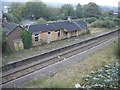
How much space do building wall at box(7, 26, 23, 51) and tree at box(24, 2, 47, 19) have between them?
75.0ft

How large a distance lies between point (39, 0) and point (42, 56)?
30.5 m

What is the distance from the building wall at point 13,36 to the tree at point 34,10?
22.9 metres

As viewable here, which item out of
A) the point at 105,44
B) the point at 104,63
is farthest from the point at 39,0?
the point at 104,63

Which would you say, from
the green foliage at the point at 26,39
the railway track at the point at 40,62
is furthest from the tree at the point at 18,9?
the railway track at the point at 40,62

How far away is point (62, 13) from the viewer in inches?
1917

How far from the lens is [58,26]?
29.2 metres

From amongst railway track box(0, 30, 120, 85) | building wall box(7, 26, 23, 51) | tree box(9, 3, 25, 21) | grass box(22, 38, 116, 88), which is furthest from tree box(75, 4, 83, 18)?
grass box(22, 38, 116, 88)

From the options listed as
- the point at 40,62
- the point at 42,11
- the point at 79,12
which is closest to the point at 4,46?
the point at 40,62

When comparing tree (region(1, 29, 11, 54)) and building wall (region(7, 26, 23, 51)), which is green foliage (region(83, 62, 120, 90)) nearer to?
tree (region(1, 29, 11, 54))

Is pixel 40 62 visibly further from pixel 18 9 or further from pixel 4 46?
pixel 18 9

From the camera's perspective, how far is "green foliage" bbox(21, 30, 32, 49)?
948 inches

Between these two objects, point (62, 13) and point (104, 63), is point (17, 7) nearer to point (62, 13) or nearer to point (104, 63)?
point (62, 13)

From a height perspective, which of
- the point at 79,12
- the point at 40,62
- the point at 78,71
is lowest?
the point at 78,71

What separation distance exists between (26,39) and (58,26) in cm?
607
